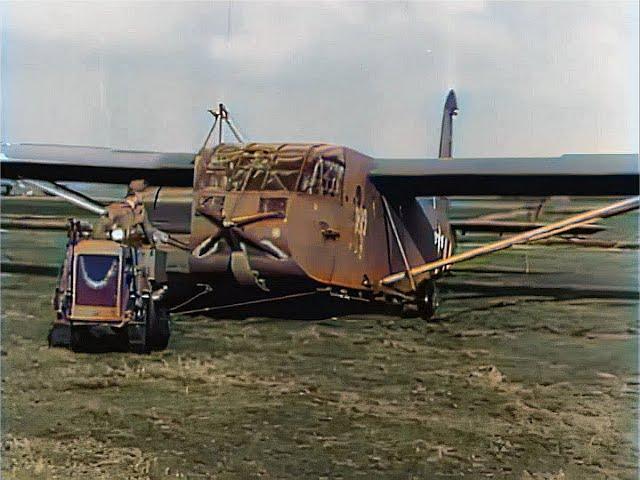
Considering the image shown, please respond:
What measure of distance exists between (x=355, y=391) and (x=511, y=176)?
0.64 metres

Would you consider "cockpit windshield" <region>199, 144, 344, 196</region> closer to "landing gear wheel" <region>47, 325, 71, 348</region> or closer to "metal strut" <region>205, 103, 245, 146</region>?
"metal strut" <region>205, 103, 245, 146</region>

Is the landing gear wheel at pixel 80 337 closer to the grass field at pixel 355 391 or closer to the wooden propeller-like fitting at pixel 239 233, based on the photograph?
the grass field at pixel 355 391

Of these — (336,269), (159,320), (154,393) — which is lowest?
(154,393)

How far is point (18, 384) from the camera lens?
2.30m

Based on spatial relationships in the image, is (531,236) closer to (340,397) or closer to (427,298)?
(427,298)

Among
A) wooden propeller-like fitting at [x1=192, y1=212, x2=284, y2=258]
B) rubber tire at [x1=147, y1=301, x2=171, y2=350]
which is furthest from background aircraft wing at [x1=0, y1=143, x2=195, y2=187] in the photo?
rubber tire at [x1=147, y1=301, x2=171, y2=350]

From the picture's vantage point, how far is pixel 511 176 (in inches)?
85.3

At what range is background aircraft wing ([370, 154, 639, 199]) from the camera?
2.14 meters

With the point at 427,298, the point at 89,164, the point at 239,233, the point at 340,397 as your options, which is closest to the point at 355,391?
the point at 340,397

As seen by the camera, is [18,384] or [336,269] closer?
[336,269]

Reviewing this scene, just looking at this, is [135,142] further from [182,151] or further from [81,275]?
[81,275]

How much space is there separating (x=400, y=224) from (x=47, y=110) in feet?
3.06

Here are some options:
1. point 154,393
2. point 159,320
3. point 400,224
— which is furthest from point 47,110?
point 400,224

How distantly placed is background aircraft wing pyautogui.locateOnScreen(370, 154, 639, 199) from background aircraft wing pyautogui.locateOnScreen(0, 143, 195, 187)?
496mm
